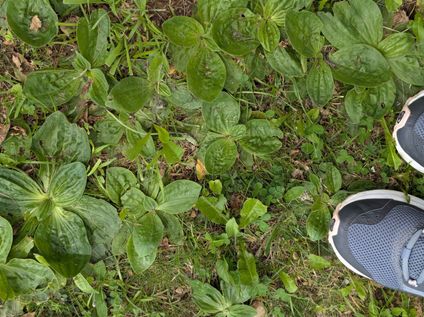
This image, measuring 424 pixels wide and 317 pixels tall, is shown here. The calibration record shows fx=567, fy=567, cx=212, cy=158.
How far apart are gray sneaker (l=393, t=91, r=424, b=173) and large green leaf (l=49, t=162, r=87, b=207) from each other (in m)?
1.16

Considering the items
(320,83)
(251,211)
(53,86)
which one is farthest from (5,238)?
(320,83)

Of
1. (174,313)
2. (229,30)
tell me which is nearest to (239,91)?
(229,30)

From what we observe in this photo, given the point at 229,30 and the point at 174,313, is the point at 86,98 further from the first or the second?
the point at 174,313

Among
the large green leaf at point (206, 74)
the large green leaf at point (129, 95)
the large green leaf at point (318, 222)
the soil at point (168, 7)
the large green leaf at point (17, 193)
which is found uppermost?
the soil at point (168, 7)

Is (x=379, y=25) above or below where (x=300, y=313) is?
above

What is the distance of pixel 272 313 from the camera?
7.13ft

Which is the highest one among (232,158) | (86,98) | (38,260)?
(86,98)

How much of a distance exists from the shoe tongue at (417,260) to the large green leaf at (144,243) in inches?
36.4

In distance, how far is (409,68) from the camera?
204 cm

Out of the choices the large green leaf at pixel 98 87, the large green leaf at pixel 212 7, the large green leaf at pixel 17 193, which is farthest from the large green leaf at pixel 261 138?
the large green leaf at pixel 17 193

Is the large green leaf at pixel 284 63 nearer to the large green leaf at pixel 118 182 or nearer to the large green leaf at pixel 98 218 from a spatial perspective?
the large green leaf at pixel 118 182

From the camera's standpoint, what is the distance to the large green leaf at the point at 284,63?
2031mm

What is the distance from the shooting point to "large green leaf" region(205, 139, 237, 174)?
2.04m

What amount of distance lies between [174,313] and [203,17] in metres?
1.11
